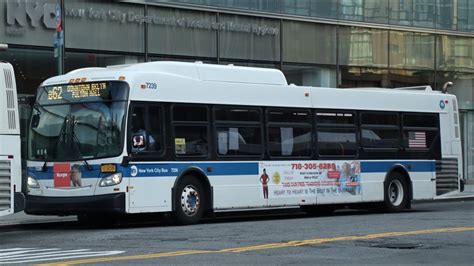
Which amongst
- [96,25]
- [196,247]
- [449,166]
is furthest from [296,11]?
[196,247]

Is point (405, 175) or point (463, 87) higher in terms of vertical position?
point (463, 87)

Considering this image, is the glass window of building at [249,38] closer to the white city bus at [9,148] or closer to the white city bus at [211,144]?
the white city bus at [211,144]

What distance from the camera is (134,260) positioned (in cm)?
1058

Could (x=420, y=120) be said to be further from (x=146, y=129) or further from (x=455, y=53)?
(x=455, y=53)

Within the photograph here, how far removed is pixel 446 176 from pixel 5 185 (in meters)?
12.2

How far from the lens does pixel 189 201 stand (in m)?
16.4

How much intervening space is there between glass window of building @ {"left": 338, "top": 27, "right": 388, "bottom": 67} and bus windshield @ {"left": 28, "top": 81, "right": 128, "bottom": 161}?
16.4 meters

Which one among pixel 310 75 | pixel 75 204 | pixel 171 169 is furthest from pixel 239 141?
pixel 310 75

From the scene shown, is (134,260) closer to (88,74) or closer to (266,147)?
(88,74)

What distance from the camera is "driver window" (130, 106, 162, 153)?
1554cm

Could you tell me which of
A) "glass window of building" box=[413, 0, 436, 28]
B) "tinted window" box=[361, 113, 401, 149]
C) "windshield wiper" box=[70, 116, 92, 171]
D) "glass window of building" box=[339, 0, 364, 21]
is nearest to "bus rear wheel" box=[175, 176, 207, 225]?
"windshield wiper" box=[70, 116, 92, 171]

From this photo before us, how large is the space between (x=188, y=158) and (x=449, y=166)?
27.6 feet

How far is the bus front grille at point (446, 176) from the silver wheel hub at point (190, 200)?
7.70 metres

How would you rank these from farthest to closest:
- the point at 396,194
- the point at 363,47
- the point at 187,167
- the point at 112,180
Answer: the point at 363,47, the point at 396,194, the point at 187,167, the point at 112,180
